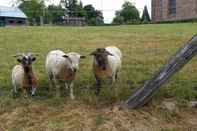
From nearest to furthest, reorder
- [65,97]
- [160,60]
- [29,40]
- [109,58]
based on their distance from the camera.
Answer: [65,97], [109,58], [160,60], [29,40]

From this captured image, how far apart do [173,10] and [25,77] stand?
4807 centimetres

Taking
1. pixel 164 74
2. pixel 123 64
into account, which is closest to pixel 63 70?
pixel 164 74

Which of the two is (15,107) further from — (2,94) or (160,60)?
(160,60)

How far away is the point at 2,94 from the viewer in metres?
10.6

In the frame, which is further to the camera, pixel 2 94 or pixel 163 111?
pixel 2 94

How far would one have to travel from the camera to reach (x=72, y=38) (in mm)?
22516

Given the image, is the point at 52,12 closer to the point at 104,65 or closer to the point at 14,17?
the point at 14,17

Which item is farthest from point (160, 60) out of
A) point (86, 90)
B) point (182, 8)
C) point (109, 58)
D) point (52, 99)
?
point (182, 8)

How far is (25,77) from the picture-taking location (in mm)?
10828

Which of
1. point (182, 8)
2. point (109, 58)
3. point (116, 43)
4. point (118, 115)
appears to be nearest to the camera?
point (118, 115)

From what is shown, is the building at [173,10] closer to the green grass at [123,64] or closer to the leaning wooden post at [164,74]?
Result: the green grass at [123,64]

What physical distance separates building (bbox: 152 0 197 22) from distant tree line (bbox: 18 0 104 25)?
8072 mm

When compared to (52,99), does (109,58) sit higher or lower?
higher

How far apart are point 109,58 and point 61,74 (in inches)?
51.7
